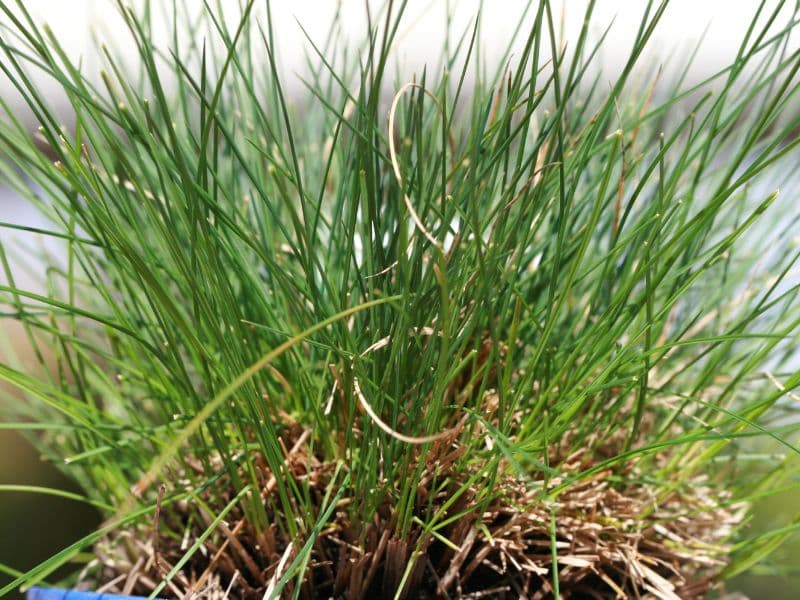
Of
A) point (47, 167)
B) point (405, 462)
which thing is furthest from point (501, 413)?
point (47, 167)

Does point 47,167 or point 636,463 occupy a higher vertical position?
point 47,167

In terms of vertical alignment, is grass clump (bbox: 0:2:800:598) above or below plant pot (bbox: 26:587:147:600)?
above

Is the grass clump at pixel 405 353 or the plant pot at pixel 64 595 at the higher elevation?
the grass clump at pixel 405 353

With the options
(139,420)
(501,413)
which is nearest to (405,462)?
(501,413)

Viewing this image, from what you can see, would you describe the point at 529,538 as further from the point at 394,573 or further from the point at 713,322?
the point at 713,322

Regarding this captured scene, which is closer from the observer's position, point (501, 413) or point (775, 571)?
point (501, 413)

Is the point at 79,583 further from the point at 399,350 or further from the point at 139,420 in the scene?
the point at 399,350
